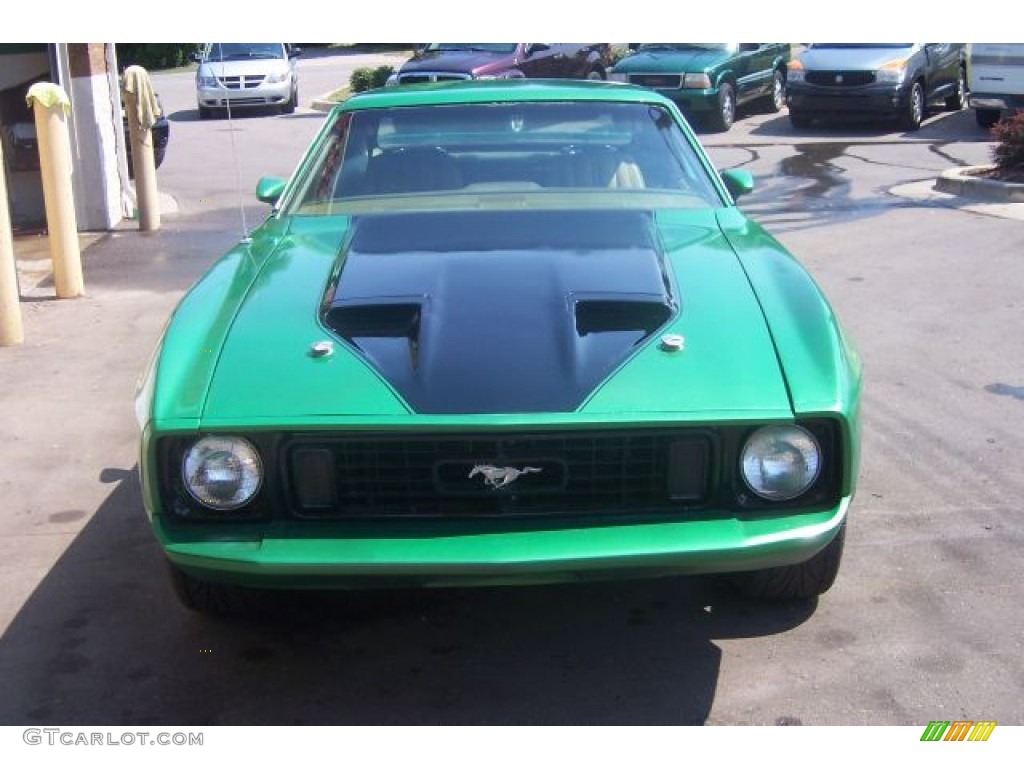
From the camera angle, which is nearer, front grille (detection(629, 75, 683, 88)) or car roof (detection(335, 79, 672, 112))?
car roof (detection(335, 79, 672, 112))

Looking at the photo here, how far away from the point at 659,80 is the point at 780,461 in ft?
50.6

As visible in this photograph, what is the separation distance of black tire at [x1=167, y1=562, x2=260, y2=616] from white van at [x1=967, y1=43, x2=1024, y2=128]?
1382 cm

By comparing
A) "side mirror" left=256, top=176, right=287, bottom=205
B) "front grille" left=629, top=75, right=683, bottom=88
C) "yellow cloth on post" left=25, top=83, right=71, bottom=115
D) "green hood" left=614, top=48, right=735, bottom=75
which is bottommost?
"front grille" left=629, top=75, right=683, bottom=88

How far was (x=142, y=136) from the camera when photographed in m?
11.2

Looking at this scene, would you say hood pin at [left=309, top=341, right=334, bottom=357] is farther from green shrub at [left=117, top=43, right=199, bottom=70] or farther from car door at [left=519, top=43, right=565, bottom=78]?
green shrub at [left=117, top=43, right=199, bottom=70]

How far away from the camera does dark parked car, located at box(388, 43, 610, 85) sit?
719 inches

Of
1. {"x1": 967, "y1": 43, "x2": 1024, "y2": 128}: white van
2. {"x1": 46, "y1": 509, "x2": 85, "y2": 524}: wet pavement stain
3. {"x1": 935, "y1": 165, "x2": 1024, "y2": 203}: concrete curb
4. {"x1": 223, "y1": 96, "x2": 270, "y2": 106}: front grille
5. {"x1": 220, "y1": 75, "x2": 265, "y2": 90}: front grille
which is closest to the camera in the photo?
{"x1": 46, "y1": 509, "x2": 85, "y2": 524}: wet pavement stain

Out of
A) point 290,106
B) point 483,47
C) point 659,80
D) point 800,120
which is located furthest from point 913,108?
point 290,106

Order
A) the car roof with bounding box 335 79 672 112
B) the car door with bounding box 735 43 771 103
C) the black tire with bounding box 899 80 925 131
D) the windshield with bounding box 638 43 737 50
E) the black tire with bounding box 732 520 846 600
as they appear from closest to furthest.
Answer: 1. the black tire with bounding box 732 520 846 600
2. the car roof with bounding box 335 79 672 112
3. the black tire with bounding box 899 80 925 131
4. the windshield with bounding box 638 43 737 50
5. the car door with bounding box 735 43 771 103

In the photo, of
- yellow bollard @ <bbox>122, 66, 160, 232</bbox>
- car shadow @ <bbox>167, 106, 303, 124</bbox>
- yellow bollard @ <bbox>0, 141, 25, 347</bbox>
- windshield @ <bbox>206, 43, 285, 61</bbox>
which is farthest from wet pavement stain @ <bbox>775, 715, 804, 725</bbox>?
windshield @ <bbox>206, 43, 285, 61</bbox>

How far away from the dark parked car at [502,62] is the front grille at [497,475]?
14.0 meters

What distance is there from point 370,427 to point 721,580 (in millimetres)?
1509

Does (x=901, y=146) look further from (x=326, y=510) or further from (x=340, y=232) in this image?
(x=326, y=510)
